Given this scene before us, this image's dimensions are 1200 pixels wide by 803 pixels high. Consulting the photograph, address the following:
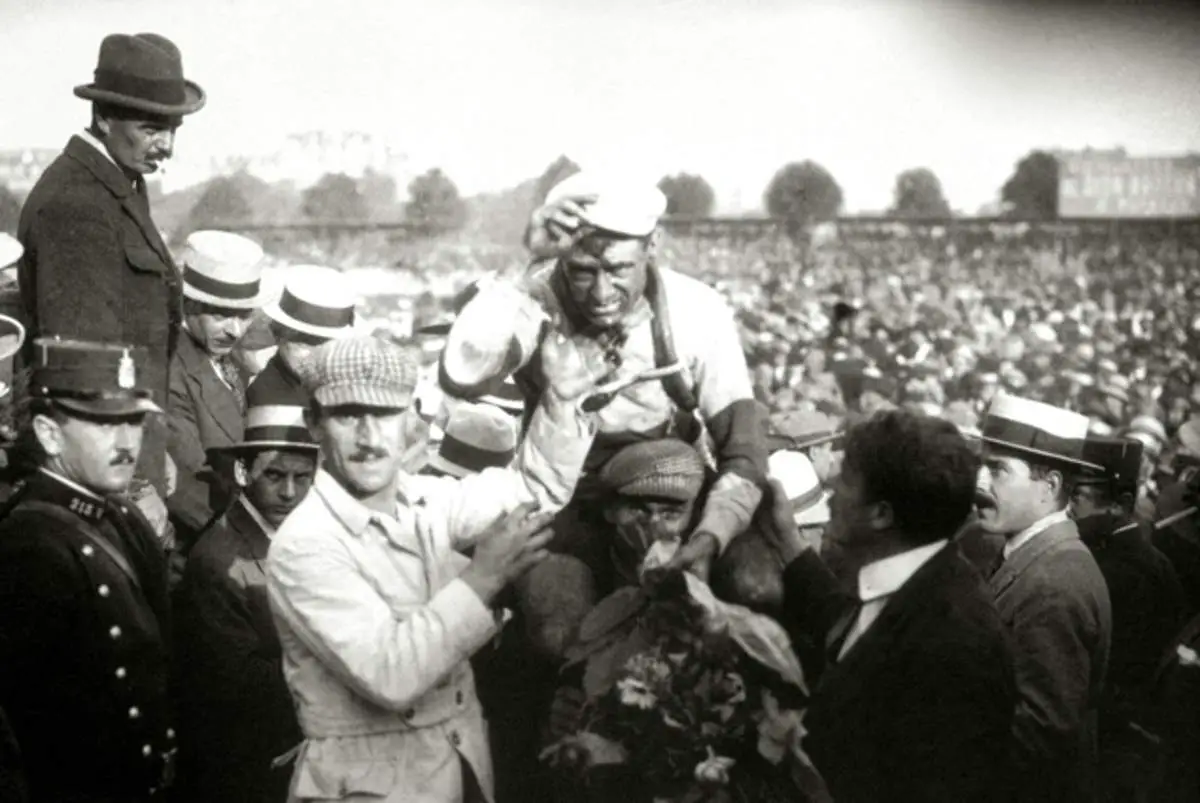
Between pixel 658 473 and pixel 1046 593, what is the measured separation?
1114 mm

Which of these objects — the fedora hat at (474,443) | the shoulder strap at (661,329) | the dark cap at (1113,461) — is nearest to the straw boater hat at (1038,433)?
the dark cap at (1113,461)

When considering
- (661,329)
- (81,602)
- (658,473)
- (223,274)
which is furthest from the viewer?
(223,274)

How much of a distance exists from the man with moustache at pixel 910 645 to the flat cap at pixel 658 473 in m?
0.40

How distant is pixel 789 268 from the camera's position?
1001 centimetres

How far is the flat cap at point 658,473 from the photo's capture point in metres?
3.36

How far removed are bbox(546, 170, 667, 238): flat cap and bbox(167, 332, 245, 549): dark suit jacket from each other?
1.31 metres

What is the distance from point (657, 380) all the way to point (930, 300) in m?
10.3

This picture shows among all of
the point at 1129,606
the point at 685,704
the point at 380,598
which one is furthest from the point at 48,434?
the point at 1129,606

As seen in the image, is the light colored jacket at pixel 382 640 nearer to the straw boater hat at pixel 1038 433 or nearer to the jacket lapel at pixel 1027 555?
the jacket lapel at pixel 1027 555

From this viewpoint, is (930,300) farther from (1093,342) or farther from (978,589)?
(978,589)

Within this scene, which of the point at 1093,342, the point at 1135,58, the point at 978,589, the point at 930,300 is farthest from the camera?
the point at 930,300

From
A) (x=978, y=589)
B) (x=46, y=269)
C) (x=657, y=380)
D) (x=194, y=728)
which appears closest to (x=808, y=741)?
(x=978, y=589)

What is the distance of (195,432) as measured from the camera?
164 inches

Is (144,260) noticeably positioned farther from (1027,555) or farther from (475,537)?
(1027,555)
